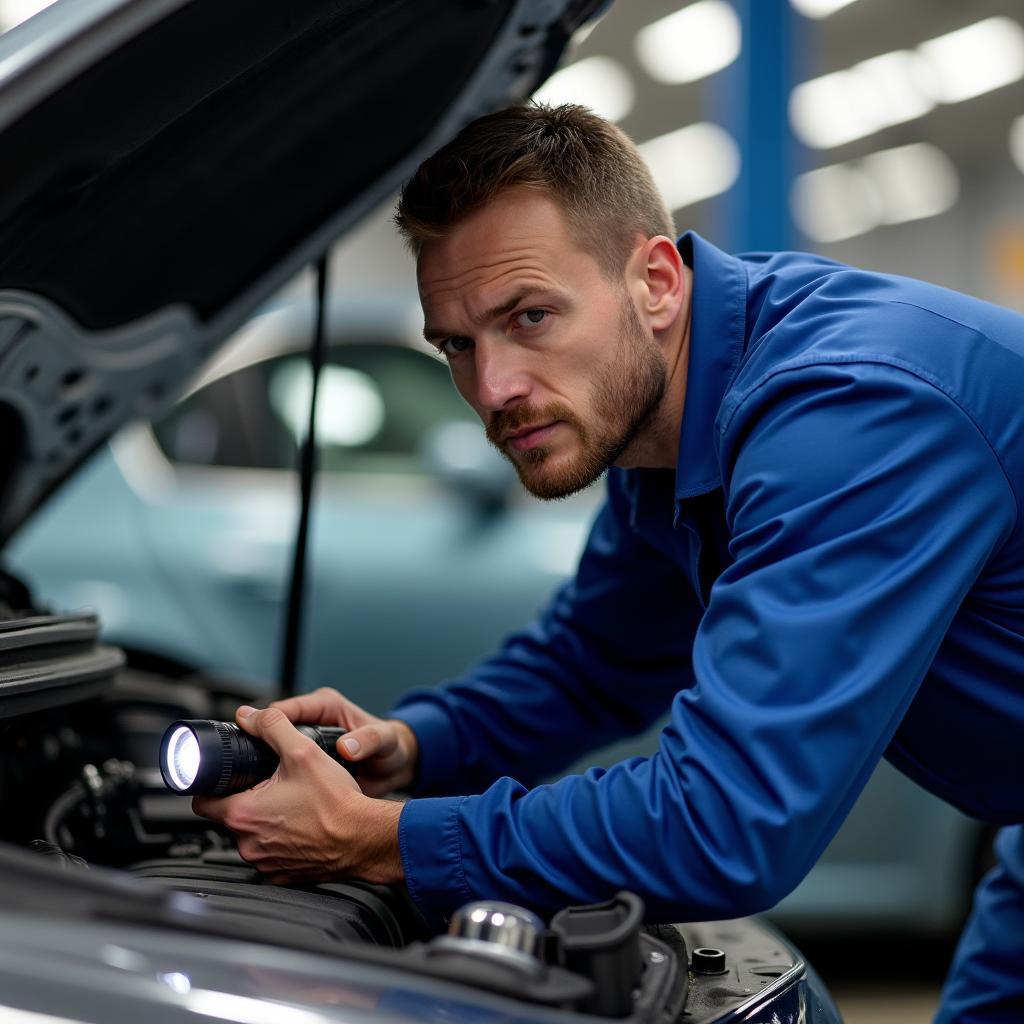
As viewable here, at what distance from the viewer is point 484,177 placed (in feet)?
4.16

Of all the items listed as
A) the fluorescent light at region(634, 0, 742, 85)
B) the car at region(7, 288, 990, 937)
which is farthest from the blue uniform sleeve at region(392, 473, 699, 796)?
the fluorescent light at region(634, 0, 742, 85)

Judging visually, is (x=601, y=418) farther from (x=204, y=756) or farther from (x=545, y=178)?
(x=204, y=756)

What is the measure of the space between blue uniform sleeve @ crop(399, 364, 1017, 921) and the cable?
0.73 m

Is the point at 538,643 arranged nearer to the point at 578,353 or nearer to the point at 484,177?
the point at 578,353

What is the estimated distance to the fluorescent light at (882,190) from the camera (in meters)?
11.9

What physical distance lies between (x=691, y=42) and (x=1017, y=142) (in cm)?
668

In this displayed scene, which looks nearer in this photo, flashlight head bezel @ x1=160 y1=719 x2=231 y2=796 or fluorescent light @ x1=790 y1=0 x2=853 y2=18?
flashlight head bezel @ x1=160 y1=719 x2=231 y2=796

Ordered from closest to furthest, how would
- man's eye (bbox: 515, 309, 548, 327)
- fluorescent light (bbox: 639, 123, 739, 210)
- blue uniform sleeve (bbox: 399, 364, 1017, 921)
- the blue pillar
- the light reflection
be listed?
the light reflection < blue uniform sleeve (bbox: 399, 364, 1017, 921) < man's eye (bbox: 515, 309, 548, 327) < the blue pillar < fluorescent light (bbox: 639, 123, 739, 210)

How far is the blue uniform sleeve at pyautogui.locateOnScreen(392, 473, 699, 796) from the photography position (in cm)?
158

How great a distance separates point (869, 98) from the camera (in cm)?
920

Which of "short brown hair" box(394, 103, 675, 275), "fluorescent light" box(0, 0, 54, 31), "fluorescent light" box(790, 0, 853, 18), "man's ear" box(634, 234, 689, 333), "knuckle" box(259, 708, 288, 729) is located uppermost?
"fluorescent light" box(0, 0, 54, 31)

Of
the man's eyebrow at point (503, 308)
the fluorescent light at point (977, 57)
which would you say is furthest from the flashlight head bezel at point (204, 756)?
the fluorescent light at point (977, 57)

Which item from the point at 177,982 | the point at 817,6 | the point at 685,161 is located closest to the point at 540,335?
the point at 177,982

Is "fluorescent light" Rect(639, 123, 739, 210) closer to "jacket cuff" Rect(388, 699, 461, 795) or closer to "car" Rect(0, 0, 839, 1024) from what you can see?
"car" Rect(0, 0, 839, 1024)
